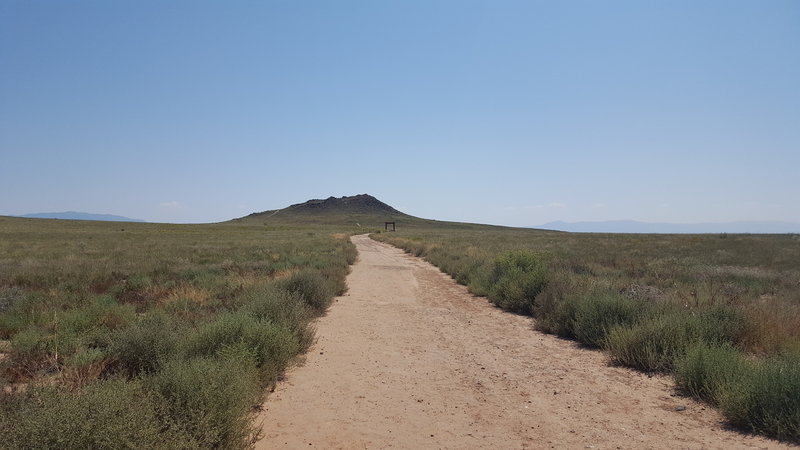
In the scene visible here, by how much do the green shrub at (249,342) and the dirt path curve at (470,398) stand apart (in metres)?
0.33

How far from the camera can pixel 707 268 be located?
19.8 m

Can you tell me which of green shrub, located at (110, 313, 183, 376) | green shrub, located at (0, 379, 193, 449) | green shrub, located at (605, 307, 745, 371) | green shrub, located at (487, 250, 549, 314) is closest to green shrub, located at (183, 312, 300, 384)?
green shrub, located at (110, 313, 183, 376)

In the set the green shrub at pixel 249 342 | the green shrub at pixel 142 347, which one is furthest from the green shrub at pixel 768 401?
A: the green shrub at pixel 142 347

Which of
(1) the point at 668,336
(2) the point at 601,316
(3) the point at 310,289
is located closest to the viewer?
(1) the point at 668,336

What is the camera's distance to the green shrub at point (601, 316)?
844 centimetres

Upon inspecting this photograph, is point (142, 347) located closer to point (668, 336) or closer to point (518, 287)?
point (668, 336)

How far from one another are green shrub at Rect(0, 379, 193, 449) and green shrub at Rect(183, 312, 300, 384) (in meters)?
2.45

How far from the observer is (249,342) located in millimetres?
6125

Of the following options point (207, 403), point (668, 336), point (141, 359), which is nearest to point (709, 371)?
point (668, 336)

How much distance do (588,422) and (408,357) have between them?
3.25m

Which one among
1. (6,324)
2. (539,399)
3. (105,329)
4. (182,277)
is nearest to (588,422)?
(539,399)

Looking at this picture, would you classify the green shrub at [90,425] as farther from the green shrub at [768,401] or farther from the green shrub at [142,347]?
the green shrub at [768,401]

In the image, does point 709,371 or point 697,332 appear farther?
point 697,332

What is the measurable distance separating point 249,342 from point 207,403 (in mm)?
2310
